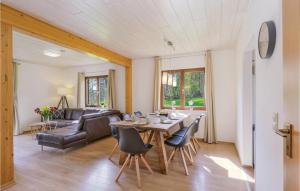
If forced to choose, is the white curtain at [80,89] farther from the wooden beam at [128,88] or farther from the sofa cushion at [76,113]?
the wooden beam at [128,88]

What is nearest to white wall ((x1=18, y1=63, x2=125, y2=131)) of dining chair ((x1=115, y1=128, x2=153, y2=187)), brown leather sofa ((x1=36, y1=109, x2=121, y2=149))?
brown leather sofa ((x1=36, y1=109, x2=121, y2=149))

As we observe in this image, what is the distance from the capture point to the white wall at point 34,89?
18.6 ft

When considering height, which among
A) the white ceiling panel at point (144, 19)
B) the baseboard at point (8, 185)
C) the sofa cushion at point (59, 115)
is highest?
the white ceiling panel at point (144, 19)

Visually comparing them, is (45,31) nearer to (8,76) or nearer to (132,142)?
(8,76)

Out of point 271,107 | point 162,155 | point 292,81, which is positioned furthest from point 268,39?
point 162,155

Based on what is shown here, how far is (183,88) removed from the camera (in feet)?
16.2

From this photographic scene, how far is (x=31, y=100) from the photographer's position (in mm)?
5965

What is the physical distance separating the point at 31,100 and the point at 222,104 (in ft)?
21.6

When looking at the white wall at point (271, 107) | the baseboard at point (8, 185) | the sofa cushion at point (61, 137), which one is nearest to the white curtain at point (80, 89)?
the sofa cushion at point (61, 137)

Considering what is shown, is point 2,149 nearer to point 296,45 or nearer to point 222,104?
point 296,45

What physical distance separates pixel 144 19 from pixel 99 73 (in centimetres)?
419

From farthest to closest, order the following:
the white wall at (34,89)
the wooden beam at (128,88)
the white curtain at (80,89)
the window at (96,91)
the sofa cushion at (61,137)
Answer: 1. the white curtain at (80,89)
2. the window at (96,91)
3. the white wall at (34,89)
4. the wooden beam at (128,88)
5. the sofa cushion at (61,137)

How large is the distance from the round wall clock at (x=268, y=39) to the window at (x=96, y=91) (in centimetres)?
563

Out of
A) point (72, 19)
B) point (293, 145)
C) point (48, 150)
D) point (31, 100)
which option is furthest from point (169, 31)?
point (31, 100)
